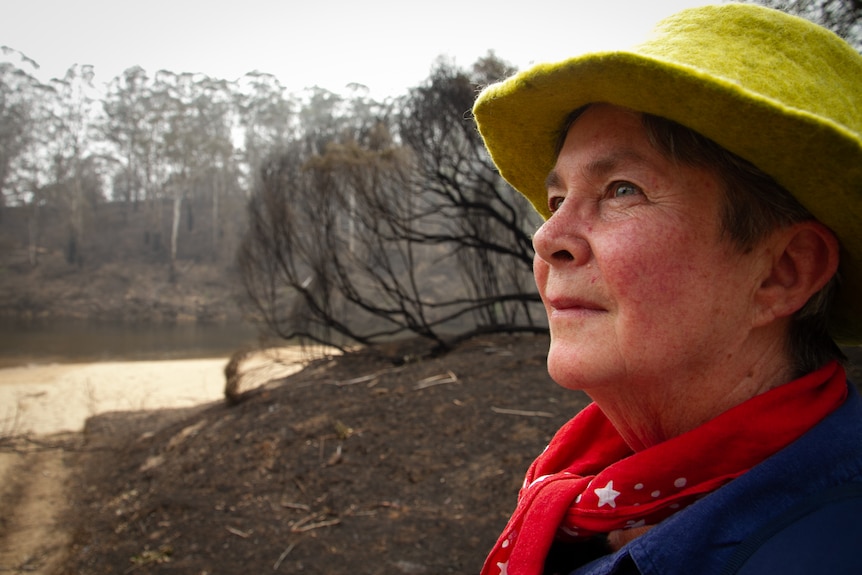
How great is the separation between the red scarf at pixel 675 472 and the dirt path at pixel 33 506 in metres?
5.96

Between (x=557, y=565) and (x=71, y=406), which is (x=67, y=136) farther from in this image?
(x=557, y=565)

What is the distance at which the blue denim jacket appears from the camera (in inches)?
31.9

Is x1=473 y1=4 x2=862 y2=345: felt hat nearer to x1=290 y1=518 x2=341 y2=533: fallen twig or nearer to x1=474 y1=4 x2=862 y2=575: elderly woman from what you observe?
x1=474 y1=4 x2=862 y2=575: elderly woman

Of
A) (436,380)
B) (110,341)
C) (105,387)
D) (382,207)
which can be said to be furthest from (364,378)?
(110,341)

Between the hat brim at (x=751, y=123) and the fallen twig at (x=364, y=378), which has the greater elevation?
the hat brim at (x=751, y=123)

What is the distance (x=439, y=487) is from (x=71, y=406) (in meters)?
12.6

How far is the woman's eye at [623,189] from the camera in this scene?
1.14 metres

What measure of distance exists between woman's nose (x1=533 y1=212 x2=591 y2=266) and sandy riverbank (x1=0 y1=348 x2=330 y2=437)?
10.3 metres

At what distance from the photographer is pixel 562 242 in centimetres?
117

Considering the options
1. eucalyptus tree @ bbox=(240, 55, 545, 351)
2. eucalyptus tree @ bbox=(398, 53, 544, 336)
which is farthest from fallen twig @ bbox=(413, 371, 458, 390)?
eucalyptus tree @ bbox=(398, 53, 544, 336)

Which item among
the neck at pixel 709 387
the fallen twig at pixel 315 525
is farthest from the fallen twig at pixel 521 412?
the neck at pixel 709 387

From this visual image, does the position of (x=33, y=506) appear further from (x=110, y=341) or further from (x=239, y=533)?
(x=110, y=341)

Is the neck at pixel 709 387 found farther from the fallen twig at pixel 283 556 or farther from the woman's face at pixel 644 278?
the fallen twig at pixel 283 556

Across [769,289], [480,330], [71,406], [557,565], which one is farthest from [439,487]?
[71,406]
